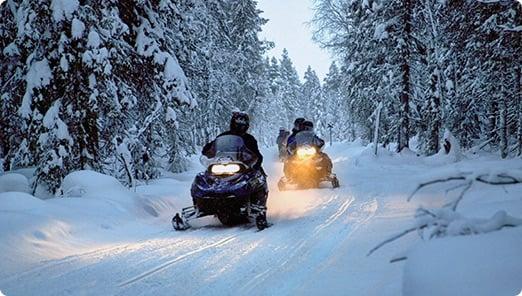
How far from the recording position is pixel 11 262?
5.56m

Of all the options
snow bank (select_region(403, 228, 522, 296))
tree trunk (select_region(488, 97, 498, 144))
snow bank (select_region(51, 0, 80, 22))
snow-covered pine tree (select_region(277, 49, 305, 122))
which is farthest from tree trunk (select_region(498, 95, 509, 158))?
snow-covered pine tree (select_region(277, 49, 305, 122))

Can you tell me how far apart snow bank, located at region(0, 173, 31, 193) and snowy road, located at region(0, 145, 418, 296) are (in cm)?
484

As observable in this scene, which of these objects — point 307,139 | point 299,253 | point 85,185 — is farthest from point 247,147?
point 307,139

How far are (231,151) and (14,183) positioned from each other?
20.5 feet

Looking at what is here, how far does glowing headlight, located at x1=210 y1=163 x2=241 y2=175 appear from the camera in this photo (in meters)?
8.52

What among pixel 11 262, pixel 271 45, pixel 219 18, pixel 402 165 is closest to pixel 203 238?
pixel 11 262

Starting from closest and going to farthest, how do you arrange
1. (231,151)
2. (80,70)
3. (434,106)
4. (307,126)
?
(231,151) < (80,70) < (307,126) < (434,106)

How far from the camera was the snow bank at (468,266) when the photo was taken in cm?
216

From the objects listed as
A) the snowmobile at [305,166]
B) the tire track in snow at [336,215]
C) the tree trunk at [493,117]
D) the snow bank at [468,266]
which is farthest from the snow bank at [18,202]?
the tree trunk at [493,117]

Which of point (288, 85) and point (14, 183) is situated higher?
point (288, 85)

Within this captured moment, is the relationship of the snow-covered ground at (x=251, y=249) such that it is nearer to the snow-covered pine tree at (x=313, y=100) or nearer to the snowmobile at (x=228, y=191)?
the snowmobile at (x=228, y=191)

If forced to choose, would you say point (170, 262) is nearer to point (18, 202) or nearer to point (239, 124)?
point (18, 202)

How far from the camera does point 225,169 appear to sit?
853 cm

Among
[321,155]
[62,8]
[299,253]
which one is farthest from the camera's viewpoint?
[321,155]
